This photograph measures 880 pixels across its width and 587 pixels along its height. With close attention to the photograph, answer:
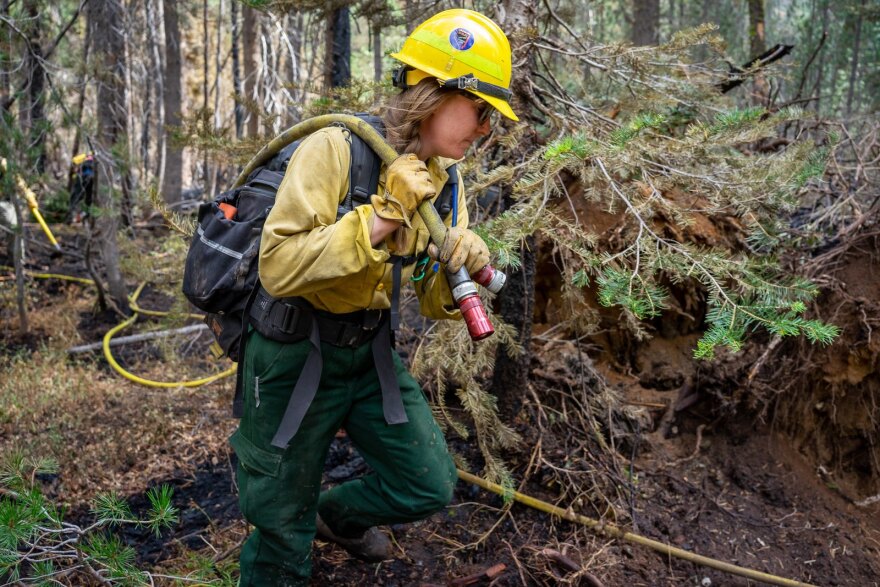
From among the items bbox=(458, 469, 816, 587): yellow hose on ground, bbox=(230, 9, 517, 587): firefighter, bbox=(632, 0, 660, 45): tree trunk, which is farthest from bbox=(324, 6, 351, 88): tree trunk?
bbox=(632, 0, 660, 45): tree trunk

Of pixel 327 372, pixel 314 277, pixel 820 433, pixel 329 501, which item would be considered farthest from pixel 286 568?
pixel 820 433

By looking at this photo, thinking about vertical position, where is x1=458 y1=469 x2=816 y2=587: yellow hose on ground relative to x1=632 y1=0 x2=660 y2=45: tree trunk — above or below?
below

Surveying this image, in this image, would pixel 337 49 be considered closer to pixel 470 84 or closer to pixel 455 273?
pixel 470 84

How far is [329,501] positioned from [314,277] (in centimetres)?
143

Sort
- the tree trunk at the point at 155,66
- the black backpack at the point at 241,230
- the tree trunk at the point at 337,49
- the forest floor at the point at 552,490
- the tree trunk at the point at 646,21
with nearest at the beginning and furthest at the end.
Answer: the black backpack at the point at 241,230 < the forest floor at the point at 552,490 < the tree trunk at the point at 337,49 < the tree trunk at the point at 155,66 < the tree trunk at the point at 646,21

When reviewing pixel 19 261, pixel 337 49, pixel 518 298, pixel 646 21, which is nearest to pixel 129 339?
pixel 19 261

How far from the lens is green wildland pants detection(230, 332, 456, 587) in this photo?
8.39ft

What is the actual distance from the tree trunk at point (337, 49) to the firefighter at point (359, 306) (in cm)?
293

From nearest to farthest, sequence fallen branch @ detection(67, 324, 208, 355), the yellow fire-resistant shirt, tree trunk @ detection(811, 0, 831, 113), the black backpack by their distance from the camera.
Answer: the yellow fire-resistant shirt
the black backpack
tree trunk @ detection(811, 0, 831, 113)
fallen branch @ detection(67, 324, 208, 355)

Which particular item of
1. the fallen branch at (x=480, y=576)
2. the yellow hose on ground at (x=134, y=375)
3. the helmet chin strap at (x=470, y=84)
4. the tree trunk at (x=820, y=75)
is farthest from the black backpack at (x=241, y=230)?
the tree trunk at (x=820, y=75)

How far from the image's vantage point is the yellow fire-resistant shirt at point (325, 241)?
6.83 feet

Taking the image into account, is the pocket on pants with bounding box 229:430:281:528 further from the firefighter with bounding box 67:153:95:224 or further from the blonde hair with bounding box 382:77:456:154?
the firefighter with bounding box 67:153:95:224

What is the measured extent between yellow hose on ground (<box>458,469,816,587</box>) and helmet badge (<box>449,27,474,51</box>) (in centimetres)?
210

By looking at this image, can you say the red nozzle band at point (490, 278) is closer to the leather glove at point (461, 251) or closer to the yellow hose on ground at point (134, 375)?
the leather glove at point (461, 251)
